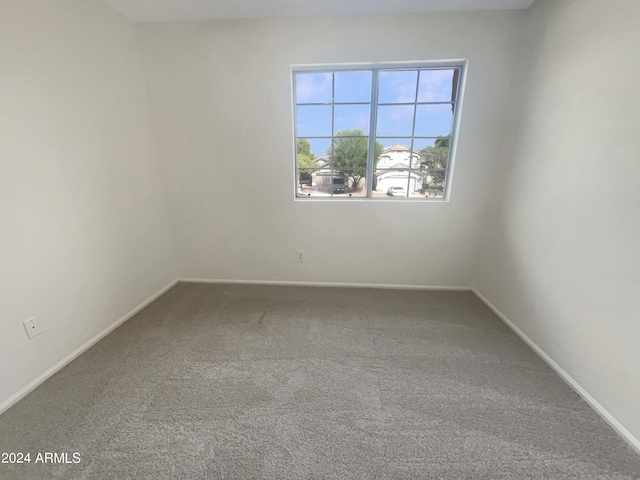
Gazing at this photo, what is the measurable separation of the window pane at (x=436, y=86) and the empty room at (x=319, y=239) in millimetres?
18

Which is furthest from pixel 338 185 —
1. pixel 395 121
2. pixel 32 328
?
pixel 32 328

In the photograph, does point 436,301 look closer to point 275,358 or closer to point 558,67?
point 275,358

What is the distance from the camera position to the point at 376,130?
228cm

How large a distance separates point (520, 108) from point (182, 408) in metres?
3.06

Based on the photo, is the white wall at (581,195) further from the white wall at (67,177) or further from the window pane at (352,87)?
the white wall at (67,177)

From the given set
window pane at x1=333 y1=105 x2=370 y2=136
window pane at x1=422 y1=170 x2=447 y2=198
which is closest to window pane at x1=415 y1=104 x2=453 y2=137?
window pane at x1=422 y1=170 x2=447 y2=198

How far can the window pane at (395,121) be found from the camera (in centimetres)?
223

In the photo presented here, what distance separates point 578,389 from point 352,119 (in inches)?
97.8

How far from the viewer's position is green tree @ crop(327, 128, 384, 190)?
7.59 feet

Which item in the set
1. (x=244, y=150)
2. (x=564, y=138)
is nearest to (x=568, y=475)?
(x=564, y=138)

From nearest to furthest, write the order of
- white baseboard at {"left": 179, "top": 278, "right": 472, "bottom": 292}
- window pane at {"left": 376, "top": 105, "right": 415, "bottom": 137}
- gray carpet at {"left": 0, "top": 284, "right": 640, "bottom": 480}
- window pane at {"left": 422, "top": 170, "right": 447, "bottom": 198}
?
gray carpet at {"left": 0, "top": 284, "right": 640, "bottom": 480}, window pane at {"left": 376, "top": 105, "right": 415, "bottom": 137}, window pane at {"left": 422, "top": 170, "right": 447, "bottom": 198}, white baseboard at {"left": 179, "top": 278, "right": 472, "bottom": 292}

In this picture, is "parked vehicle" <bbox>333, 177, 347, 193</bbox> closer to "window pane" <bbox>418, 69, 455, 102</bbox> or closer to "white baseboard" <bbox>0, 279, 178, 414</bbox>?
"window pane" <bbox>418, 69, 455, 102</bbox>

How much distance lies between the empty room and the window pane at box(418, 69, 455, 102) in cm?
2

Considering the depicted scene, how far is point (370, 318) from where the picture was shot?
6.88 ft
